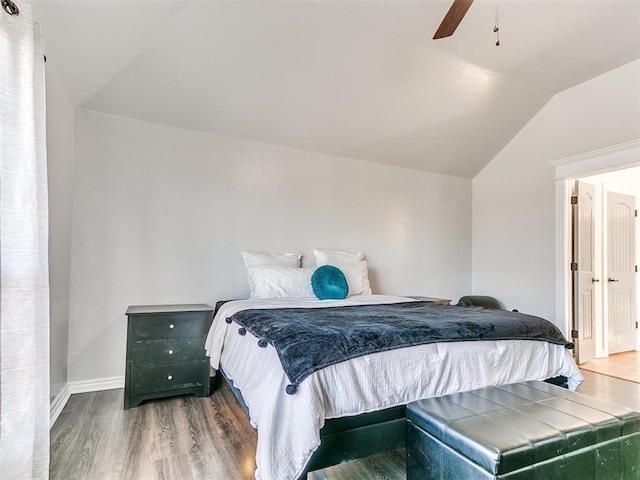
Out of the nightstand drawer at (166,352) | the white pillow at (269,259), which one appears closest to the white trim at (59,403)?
the nightstand drawer at (166,352)

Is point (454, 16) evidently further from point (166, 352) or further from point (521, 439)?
point (166, 352)

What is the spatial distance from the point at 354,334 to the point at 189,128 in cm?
261

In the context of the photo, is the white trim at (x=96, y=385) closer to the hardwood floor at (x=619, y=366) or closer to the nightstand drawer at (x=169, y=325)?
the nightstand drawer at (x=169, y=325)

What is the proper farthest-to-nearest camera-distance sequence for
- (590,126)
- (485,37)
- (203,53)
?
(590,126), (485,37), (203,53)

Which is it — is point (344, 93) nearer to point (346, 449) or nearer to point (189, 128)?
point (189, 128)

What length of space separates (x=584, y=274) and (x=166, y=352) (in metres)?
4.40

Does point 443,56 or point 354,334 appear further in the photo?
point 443,56

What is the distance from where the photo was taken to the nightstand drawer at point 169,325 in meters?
2.58

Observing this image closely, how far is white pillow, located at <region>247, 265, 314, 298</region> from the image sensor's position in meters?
3.13

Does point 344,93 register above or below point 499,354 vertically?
above

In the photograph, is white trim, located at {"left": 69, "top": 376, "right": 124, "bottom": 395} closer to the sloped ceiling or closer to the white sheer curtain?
the white sheer curtain

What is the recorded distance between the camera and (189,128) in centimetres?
328

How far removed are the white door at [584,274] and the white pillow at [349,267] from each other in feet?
7.92

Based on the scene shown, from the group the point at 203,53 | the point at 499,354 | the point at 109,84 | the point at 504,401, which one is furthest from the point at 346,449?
the point at 109,84
